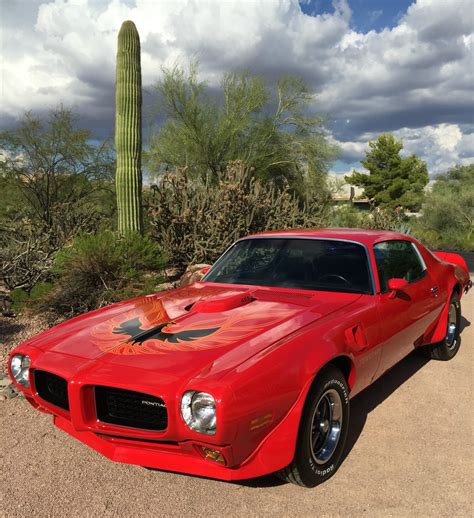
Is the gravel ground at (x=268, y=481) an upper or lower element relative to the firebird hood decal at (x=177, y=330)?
lower

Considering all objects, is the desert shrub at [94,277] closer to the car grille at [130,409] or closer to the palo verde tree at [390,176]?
the car grille at [130,409]

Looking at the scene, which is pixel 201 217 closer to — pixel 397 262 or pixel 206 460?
pixel 397 262

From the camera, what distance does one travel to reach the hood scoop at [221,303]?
3291mm

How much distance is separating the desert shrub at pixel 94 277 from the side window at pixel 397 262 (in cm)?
332

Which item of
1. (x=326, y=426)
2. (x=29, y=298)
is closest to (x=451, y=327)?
(x=326, y=426)

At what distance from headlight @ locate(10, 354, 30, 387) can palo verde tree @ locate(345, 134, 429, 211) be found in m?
46.7

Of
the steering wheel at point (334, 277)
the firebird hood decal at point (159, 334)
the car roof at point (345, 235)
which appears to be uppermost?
the car roof at point (345, 235)

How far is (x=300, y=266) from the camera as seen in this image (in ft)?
12.7

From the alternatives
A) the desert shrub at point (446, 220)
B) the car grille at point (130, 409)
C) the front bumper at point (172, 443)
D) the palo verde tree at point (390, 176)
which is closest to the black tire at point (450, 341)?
the front bumper at point (172, 443)

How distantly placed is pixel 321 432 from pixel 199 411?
957 mm

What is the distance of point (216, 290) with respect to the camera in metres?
3.81

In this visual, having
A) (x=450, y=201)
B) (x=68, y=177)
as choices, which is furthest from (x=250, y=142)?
(x=450, y=201)

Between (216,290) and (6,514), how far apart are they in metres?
1.96

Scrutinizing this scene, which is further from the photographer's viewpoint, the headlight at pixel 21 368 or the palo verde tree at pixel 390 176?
the palo verde tree at pixel 390 176
